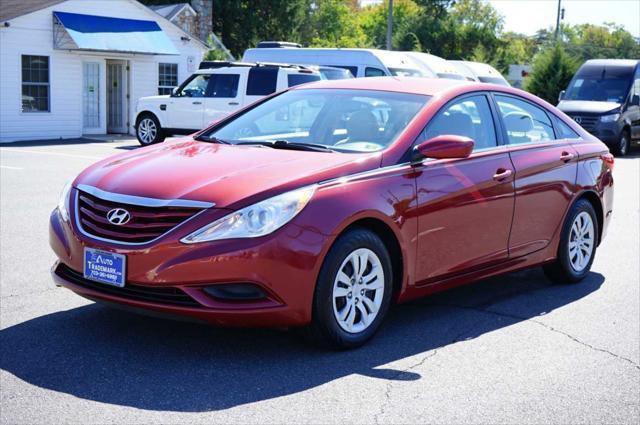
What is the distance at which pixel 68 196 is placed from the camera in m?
5.49

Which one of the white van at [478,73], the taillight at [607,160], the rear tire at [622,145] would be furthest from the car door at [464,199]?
the white van at [478,73]

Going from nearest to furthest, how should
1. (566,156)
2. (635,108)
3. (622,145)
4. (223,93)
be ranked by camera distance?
(566,156) < (223,93) < (622,145) < (635,108)

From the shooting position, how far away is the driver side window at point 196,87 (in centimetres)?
2062

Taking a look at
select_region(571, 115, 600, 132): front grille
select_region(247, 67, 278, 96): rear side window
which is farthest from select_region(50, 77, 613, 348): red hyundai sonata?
select_region(571, 115, 600, 132): front grille

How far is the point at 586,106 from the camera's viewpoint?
78.3ft

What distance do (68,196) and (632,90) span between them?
21.0m

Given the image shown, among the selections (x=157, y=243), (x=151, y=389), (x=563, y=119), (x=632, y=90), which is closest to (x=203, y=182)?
(x=157, y=243)

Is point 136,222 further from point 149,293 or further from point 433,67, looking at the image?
point 433,67

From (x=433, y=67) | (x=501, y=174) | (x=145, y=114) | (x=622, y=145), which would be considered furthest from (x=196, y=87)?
(x=501, y=174)

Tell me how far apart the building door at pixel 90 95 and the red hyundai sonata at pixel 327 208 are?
1945 cm

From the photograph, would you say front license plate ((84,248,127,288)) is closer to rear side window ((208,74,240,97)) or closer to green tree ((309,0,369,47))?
rear side window ((208,74,240,97))

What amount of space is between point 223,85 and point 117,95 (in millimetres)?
7368

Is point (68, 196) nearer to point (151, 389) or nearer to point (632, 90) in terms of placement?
point (151, 389)

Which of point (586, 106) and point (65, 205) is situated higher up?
point (586, 106)
